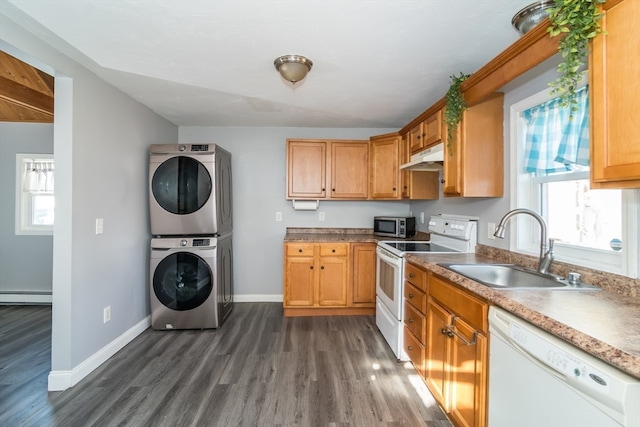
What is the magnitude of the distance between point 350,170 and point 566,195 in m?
2.19

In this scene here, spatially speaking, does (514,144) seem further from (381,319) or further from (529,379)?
(381,319)

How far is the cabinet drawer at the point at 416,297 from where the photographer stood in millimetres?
1982

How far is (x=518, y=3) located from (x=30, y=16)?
8.55 ft

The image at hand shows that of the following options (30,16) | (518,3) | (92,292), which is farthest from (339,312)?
(30,16)

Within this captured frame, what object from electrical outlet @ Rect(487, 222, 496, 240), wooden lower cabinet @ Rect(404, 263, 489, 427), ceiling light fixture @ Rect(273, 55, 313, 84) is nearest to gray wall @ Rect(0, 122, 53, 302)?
ceiling light fixture @ Rect(273, 55, 313, 84)

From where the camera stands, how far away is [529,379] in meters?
1.05

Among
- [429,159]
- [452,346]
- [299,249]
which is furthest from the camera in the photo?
[299,249]

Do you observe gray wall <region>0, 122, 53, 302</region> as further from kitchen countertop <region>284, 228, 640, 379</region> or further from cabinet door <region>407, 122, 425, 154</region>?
kitchen countertop <region>284, 228, 640, 379</region>

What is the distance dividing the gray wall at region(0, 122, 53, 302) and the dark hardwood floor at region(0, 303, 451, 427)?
831mm

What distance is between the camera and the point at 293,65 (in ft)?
6.49

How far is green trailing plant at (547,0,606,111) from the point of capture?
42.2 inches

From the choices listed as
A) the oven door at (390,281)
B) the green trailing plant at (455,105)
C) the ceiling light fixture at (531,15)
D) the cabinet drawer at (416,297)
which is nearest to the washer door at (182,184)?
the oven door at (390,281)

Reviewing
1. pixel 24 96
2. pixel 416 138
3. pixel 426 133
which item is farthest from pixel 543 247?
pixel 24 96

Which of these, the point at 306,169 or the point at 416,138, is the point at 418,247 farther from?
the point at 306,169
